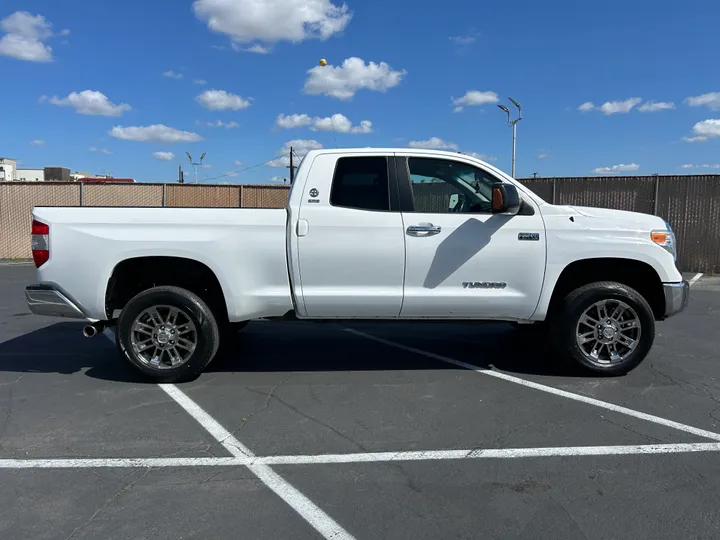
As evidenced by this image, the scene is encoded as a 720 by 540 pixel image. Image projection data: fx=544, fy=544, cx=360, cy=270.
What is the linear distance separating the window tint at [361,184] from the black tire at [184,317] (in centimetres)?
154

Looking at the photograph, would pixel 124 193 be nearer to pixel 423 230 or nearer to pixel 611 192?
pixel 611 192

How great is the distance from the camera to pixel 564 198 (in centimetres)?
1472

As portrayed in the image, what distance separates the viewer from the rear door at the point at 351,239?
475cm

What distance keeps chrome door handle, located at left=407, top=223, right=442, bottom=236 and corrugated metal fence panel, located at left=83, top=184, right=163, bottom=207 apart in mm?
13956

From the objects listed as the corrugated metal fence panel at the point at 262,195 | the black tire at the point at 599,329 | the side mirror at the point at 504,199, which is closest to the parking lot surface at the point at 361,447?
the black tire at the point at 599,329

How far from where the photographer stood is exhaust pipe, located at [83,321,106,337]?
4.79 metres

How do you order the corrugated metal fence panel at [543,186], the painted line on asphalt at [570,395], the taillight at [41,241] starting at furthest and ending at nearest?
1. the corrugated metal fence panel at [543,186]
2. the taillight at [41,241]
3. the painted line on asphalt at [570,395]

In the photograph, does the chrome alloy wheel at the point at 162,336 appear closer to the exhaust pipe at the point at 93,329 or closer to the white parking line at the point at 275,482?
the exhaust pipe at the point at 93,329

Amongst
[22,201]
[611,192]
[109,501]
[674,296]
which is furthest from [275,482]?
[22,201]

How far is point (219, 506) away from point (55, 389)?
8.98 ft

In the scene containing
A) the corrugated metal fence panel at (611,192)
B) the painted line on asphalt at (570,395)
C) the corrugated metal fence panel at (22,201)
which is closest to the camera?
the painted line on asphalt at (570,395)

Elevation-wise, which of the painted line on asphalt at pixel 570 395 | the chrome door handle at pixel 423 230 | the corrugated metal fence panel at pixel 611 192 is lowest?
the painted line on asphalt at pixel 570 395

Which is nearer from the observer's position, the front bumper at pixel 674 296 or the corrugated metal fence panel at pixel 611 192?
the front bumper at pixel 674 296

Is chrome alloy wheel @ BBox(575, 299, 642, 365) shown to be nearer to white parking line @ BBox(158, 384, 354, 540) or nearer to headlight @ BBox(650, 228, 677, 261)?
headlight @ BBox(650, 228, 677, 261)
